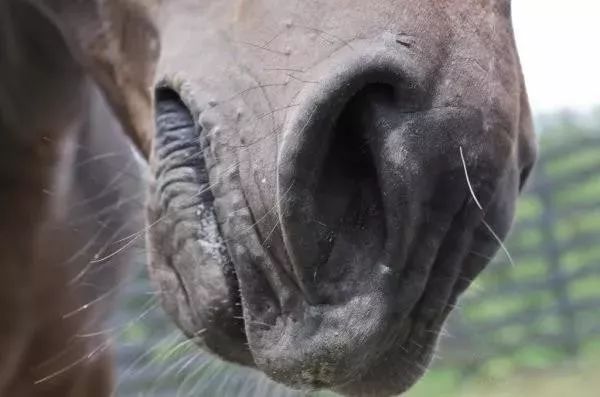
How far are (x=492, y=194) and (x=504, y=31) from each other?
120 mm

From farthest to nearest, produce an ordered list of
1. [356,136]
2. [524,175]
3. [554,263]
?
1. [554,263]
2. [524,175]
3. [356,136]

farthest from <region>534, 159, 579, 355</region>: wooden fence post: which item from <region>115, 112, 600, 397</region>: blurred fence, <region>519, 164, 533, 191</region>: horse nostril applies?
<region>519, 164, 533, 191</region>: horse nostril

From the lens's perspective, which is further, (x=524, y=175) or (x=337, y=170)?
(x=524, y=175)

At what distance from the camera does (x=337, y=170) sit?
0.60m

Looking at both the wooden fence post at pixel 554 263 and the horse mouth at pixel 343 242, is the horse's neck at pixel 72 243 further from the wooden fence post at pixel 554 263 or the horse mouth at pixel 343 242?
the wooden fence post at pixel 554 263

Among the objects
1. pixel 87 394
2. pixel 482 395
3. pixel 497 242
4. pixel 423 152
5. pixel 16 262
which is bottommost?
pixel 482 395

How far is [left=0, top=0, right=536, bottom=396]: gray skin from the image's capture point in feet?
1.89

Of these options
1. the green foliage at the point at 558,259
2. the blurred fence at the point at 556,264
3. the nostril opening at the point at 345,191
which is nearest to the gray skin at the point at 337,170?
the nostril opening at the point at 345,191

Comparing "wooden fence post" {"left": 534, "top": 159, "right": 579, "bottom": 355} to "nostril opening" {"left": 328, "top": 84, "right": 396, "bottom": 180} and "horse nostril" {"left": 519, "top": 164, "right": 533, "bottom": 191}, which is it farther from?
"nostril opening" {"left": 328, "top": 84, "right": 396, "bottom": 180}

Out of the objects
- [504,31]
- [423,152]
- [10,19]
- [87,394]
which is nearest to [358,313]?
[423,152]

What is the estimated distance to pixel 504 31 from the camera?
621mm

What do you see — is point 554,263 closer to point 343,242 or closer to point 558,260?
point 558,260

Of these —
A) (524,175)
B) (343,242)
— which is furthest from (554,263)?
(343,242)

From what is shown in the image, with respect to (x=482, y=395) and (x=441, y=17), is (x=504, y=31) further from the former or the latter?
(x=482, y=395)
